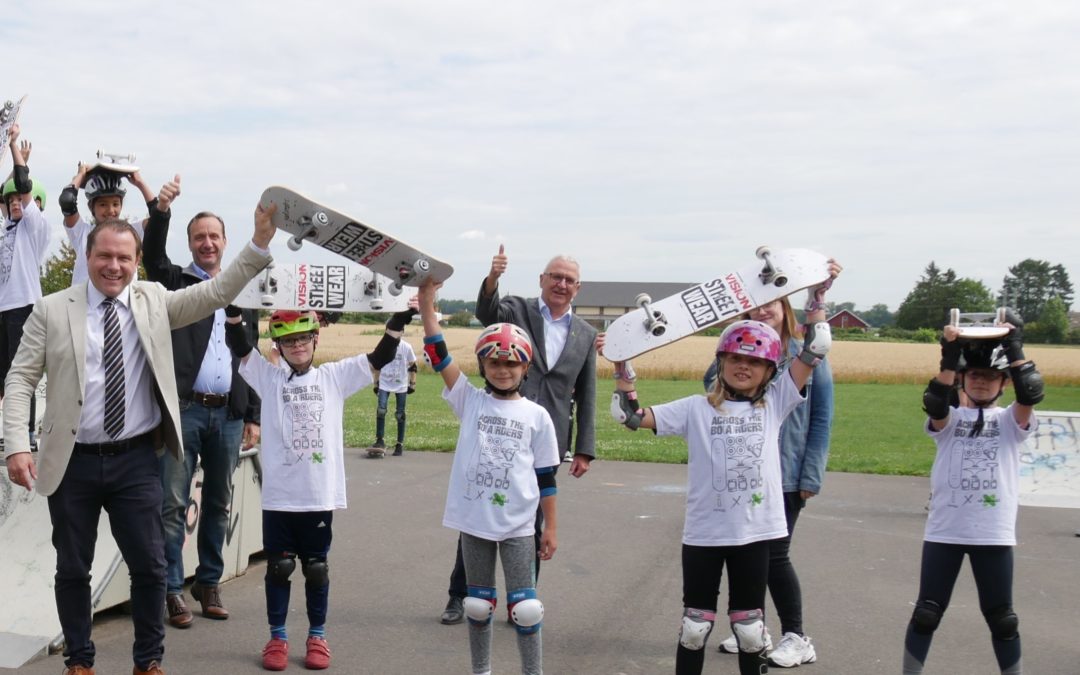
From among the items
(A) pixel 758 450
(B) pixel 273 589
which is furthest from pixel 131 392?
(A) pixel 758 450

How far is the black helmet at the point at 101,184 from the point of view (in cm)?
550

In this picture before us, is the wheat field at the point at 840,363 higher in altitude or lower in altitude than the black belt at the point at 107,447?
lower

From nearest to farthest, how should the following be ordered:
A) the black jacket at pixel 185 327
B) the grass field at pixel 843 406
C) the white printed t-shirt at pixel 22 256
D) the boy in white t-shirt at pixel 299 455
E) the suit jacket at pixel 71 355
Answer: the suit jacket at pixel 71 355 < the boy in white t-shirt at pixel 299 455 < the black jacket at pixel 185 327 < the white printed t-shirt at pixel 22 256 < the grass field at pixel 843 406

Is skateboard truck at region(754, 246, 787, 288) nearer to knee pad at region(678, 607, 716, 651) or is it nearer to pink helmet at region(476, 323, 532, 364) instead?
pink helmet at region(476, 323, 532, 364)

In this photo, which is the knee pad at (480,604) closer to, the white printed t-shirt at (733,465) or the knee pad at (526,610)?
the knee pad at (526,610)

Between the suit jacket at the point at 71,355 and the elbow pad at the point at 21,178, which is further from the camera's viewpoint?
the elbow pad at the point at 21,178

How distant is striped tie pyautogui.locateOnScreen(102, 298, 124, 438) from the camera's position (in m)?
4.30

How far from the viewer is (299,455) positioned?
5.09m

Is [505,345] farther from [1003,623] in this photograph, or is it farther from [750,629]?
[1003,623]

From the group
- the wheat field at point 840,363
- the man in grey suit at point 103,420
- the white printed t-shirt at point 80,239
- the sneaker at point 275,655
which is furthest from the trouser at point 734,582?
the wheat field at point 840,363

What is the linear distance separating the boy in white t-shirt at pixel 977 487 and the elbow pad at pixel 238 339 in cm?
345

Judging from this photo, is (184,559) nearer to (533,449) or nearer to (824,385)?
(533,449)

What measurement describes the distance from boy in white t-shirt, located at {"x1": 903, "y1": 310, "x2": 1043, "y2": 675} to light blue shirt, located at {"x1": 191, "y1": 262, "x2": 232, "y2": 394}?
3843mm

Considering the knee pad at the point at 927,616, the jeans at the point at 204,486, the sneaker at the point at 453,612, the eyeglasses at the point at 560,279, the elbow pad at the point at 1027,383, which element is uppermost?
the eyeglasses at the point at 560,279
